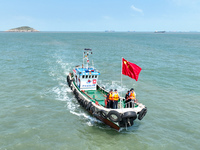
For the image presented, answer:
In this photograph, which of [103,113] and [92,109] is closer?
[103,113]

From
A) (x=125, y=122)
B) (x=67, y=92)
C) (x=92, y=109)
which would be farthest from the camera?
(x=67, y=92)

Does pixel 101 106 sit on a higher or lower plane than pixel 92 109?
higher

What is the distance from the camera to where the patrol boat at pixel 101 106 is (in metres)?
13.6

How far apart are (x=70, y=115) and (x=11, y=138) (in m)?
5.48

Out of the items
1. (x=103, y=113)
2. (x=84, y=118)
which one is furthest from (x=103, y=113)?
(x=84, y=118)

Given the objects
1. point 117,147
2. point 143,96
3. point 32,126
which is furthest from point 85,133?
point 143,96

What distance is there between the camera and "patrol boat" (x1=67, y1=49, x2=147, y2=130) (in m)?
13.6

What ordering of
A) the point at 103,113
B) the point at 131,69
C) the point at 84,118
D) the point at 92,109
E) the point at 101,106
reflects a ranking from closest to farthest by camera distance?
the point at 131,69 < the point at 103,113 < the point at 101,106 < the point at 92,109 < the point at 84,118

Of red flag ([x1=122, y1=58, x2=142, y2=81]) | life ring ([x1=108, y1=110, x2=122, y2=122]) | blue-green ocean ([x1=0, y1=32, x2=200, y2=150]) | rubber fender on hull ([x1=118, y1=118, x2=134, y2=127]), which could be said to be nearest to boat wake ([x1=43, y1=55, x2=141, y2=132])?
blue-green ocean ([x1=0, y1=32, x2=200, y2=150])

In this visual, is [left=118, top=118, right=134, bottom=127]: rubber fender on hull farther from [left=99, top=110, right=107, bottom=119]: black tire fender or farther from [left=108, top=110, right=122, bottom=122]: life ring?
[left=99, top=110, right=107, bottom=119]: black tire fender

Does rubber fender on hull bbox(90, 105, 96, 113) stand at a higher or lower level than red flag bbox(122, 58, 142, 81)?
lower

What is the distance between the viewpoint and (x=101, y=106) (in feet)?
50.5

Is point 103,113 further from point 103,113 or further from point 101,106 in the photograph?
point 101,106

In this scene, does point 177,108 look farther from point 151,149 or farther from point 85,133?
point 85,133
